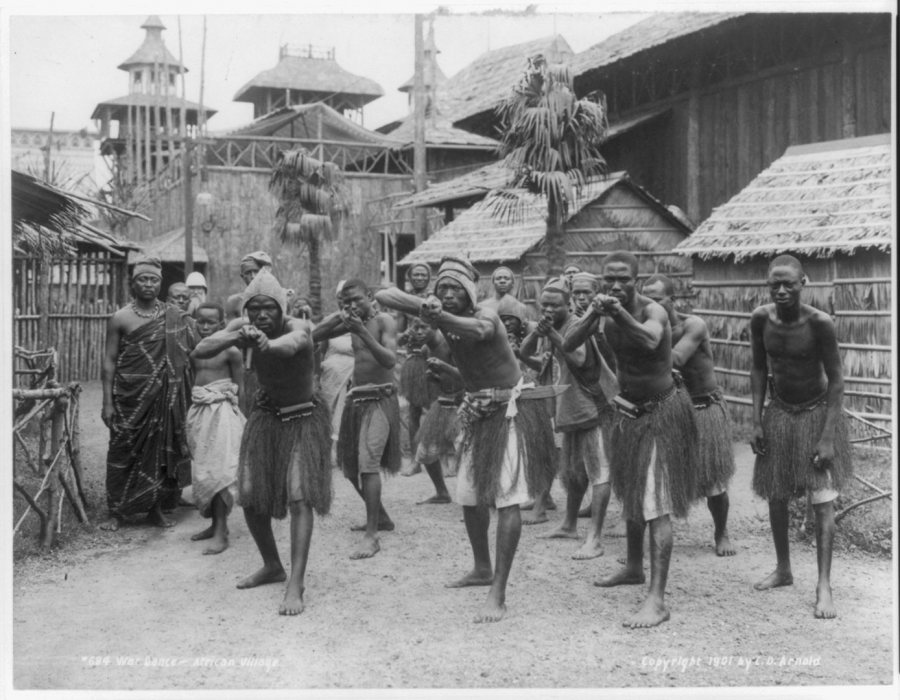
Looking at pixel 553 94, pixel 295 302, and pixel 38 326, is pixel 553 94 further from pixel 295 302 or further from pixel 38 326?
pixel 38 326

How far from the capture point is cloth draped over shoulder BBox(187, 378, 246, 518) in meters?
6.48

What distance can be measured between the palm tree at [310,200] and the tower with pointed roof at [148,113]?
6.02ft

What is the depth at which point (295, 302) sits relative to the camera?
9109mm

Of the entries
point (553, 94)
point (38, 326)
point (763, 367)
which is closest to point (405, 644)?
point (763, 367)

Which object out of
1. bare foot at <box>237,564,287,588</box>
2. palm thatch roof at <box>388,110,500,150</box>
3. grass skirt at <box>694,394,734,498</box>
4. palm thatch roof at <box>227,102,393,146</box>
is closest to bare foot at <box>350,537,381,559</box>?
bare foot at <box>237,564,287,588</box>

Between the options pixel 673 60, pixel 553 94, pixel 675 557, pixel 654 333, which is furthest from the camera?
pixel 673 60

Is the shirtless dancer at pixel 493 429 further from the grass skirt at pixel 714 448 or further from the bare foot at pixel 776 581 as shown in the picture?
the bare foot at pixel 776 581

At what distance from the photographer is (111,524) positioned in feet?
22.5

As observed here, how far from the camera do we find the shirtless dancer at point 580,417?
641 cm

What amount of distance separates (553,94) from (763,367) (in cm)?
576

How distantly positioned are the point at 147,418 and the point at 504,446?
3177 mm

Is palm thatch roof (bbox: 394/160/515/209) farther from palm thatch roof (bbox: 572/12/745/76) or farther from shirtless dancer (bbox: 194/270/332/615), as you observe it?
shirtless dancer (bbox: 194/270/332/615)

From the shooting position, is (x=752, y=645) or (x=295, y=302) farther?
(x=295, y=302)

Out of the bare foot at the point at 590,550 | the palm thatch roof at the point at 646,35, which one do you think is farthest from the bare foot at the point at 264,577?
the palm thatch roof at the point at 646,35
